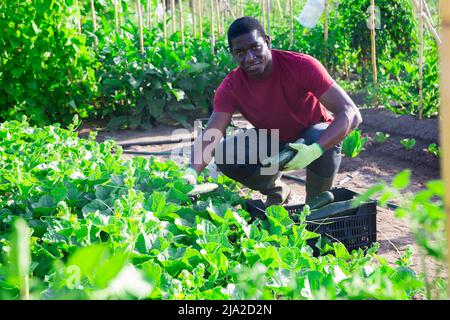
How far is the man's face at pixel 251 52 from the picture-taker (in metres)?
3.13

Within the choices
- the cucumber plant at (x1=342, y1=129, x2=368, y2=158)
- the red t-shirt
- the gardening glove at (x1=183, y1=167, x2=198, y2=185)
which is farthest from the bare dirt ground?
the gardening glove at (x1=183, y1=167, x2=198, y2=185)

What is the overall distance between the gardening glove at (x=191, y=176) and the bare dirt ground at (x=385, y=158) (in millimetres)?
967

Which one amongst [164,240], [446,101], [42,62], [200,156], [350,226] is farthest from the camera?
[42,62]

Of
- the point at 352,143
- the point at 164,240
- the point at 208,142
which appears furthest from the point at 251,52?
the point at 352,143

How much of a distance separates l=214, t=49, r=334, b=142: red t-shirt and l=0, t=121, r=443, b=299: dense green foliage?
18.0 inches

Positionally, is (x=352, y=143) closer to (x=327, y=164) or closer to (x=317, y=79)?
(x=327, y=164)

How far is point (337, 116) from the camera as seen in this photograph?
3.08m

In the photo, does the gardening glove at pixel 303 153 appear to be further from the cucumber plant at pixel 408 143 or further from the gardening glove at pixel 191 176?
the cucumber plant at pixel 408 143

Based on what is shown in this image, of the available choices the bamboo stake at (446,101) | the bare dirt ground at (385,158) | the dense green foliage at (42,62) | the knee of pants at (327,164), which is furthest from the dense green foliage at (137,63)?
the bamboo stake at (446,101)

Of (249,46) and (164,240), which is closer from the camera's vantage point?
(164,240)

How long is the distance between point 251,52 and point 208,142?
1.72 feet

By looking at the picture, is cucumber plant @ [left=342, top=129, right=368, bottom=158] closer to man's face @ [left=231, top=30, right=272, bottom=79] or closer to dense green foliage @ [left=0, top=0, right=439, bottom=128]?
dense green foliage @ [left=0, top=0, right=439, bottom=128]

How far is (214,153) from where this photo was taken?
3.50 metres

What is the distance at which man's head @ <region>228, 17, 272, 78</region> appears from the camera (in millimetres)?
3135
